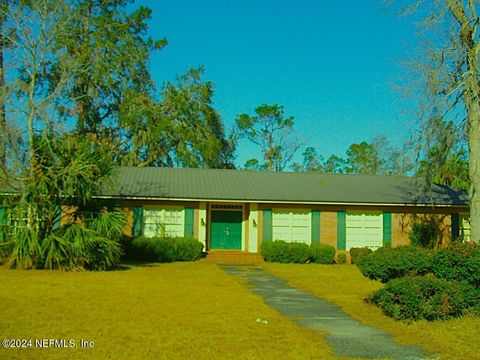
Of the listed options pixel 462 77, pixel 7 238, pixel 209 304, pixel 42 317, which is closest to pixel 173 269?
pixel 7 238

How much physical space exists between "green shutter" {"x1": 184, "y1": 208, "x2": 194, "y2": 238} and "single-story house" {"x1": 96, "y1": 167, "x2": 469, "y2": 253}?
44 millimetres

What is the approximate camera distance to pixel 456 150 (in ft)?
66.0

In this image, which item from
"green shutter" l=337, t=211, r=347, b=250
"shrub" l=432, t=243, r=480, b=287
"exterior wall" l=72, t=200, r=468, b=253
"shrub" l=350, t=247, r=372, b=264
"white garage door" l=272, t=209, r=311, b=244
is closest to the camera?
"shrub" l=432, t=243, r=480, b=287

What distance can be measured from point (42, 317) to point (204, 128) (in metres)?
28.7

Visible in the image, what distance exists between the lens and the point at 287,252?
2319 cm

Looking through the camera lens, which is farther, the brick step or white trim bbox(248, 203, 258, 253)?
white trim bbox(248, 203, 258, 253)

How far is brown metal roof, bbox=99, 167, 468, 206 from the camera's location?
24.6 m

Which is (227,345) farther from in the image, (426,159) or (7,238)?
(426,159)

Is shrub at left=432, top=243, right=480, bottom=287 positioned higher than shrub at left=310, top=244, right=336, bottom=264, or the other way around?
shrub at left=432, top=243, right=480, bottom=287

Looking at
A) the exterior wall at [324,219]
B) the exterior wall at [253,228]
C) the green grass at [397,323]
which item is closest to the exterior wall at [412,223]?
the exterior wall at [324,219]

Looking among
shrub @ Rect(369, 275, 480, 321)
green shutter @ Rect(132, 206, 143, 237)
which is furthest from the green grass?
green shutter @ Rect(132, 206, 143, 237)

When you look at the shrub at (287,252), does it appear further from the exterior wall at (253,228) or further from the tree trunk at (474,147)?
the tree trunk at (474,147)

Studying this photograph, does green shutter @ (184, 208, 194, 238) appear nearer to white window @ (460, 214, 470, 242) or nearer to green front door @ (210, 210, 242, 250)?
green front door @ (210, 210, 242, 250)

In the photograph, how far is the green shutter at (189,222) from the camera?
24.3 metres
